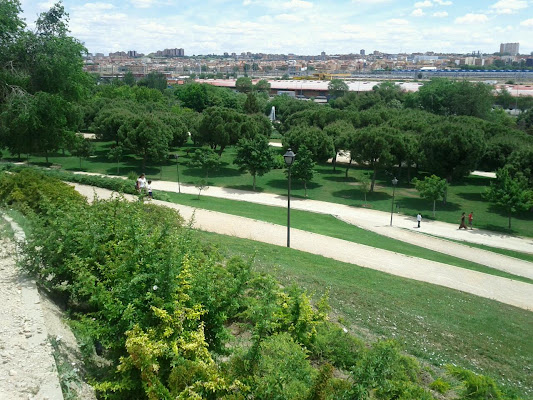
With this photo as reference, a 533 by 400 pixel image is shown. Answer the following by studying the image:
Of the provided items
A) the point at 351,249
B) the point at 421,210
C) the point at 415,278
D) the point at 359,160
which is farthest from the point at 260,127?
the point at 415,278

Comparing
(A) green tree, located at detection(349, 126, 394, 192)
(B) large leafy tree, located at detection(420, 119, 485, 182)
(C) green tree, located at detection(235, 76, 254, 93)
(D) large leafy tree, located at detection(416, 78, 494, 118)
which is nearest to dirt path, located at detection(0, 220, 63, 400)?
(A) green tree, located at detection(349, 126, 394, 192)

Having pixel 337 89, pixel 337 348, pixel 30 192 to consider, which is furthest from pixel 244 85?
pixel 337 348

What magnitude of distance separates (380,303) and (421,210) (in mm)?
21138

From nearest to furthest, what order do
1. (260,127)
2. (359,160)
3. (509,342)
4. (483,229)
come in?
(509,342)
(483,229)
(359,160)
(260,127)

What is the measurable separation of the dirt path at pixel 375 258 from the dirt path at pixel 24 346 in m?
8.59

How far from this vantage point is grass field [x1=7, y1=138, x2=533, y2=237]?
2972 centimetres

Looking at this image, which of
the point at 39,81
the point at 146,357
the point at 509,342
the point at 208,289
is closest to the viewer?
the point at 146,357

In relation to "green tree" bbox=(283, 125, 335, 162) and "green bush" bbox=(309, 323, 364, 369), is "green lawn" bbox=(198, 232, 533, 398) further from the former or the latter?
"green tree" bbox=(283, 125, 335, 162)

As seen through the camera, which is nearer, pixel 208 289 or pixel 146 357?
pixel 146 357

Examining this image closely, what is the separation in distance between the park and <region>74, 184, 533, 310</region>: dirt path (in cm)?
11

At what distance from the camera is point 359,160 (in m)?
36.7

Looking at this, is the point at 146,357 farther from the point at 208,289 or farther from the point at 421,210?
the point at 421,210

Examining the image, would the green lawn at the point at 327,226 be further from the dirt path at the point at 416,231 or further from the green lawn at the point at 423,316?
the green lawn at the point at 423,316

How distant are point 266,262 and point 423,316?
3.91m
